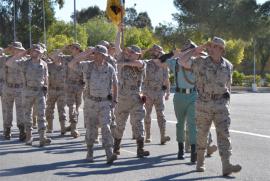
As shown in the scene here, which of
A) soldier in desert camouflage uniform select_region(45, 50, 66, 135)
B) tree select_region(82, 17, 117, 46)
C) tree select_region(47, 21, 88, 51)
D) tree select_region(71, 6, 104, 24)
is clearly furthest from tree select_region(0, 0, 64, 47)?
soldier in desert camouflage uniform select_region(45, 50, 66, 135)

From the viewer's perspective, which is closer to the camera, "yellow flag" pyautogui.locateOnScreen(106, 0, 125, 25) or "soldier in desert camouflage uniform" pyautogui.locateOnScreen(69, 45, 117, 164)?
"soldier in desert camouflage uniform" pyautogui.locateOnScreen(69, 45, 117, 164)

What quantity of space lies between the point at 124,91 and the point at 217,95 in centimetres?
240

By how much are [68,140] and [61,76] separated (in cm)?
182

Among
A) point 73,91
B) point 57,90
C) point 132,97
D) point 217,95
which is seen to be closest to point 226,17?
point 57,90

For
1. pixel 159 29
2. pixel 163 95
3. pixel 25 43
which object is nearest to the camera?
pixel 163 95

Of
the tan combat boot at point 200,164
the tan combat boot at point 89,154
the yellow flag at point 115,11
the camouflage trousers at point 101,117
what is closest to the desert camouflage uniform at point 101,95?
the camouflage trousers at point 101,117

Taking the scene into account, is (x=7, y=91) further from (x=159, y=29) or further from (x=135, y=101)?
(x=159, y=29)

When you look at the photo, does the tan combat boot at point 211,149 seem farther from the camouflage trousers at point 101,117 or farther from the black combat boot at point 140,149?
the camouflage trousers at point 101,117

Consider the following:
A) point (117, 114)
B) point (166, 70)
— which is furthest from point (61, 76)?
point (117, 114)

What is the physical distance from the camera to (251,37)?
5669 centimetres

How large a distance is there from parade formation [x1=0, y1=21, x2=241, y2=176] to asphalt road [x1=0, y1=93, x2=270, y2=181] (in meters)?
0.23

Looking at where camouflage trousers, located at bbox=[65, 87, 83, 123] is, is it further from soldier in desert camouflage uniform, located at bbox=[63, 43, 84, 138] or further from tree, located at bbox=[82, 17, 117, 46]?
tree, located at bbox=[82, 17, 117, 46]

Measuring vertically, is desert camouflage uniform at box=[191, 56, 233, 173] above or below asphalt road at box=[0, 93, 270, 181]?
above

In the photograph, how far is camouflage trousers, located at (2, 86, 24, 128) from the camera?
14.1 meters
